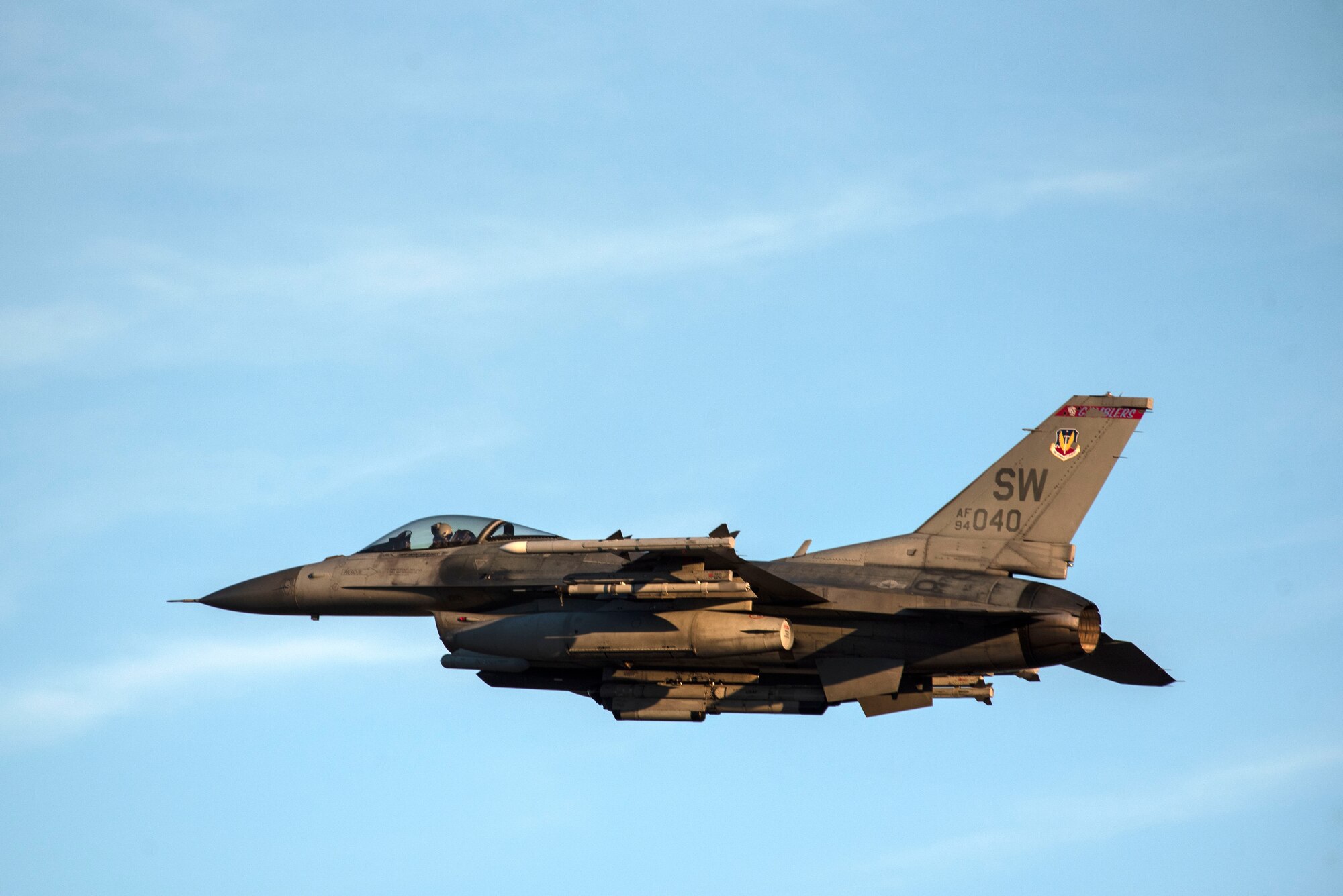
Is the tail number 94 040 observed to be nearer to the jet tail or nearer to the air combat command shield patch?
the jet tail

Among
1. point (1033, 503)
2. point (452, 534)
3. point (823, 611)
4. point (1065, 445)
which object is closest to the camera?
point (823, 611)

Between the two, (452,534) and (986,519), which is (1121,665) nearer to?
(986,519)

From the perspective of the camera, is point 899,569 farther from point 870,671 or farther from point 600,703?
point 600,703

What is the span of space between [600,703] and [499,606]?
6.68 feet

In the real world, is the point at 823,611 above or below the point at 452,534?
below

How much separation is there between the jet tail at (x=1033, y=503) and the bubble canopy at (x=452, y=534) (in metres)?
5.29

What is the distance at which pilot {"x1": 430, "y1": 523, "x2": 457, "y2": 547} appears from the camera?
27.1 metres

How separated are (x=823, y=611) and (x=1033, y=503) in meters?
3.25

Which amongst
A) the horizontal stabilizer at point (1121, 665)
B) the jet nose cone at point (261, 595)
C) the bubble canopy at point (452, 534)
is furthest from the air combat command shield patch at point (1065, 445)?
the jet nose cone at point (261, 595)

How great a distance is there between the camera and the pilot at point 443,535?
2712cm

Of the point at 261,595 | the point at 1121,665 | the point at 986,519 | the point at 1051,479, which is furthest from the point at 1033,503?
the point at 261,595

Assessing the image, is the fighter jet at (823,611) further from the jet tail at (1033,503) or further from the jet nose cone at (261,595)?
the jet nose cone at (261,595)

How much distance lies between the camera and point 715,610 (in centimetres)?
2392

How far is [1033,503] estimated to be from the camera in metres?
24.3
